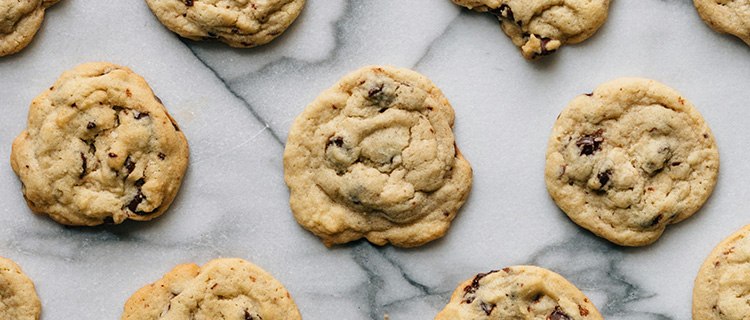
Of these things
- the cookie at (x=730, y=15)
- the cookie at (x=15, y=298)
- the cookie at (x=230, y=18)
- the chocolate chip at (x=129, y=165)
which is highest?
the cookie at (x=730, y=15)

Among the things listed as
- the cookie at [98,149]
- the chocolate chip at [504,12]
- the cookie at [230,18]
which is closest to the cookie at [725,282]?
the chocolate chip at [504,12]

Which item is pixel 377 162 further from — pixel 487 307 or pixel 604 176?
pixel 604 176

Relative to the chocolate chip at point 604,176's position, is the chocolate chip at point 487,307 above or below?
below

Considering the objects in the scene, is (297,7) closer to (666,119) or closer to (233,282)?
(233,282)

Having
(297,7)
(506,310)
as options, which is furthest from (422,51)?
(506,310)

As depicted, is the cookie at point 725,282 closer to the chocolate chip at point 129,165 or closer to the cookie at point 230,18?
the cookie at point 230,18

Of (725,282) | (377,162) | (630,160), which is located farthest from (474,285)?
(725,282)
